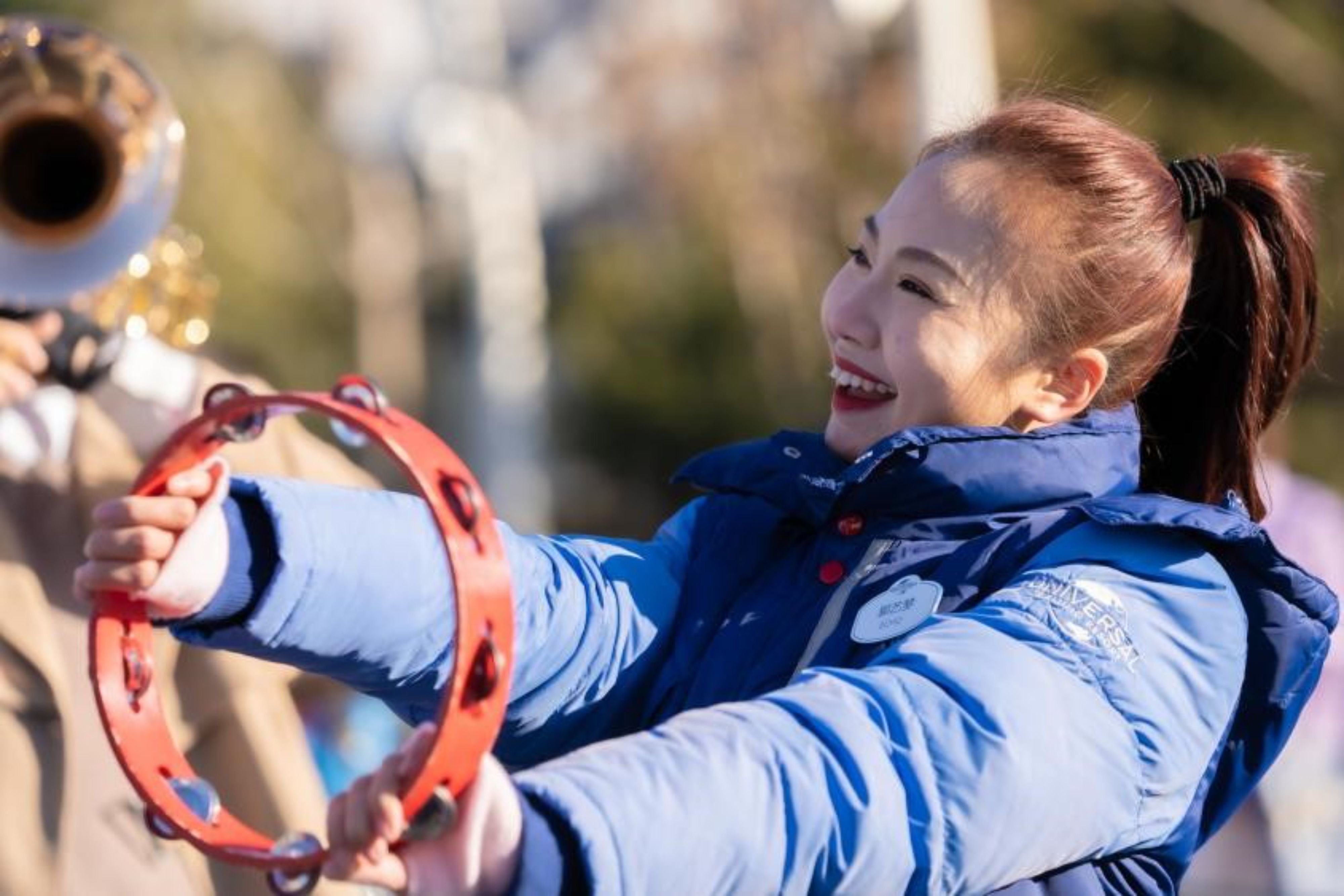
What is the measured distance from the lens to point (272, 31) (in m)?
27.1

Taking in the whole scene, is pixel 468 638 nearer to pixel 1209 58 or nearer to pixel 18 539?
pixel 18 539

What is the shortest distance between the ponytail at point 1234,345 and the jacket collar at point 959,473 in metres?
0.26


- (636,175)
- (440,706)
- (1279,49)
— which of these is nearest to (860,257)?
(440,706)

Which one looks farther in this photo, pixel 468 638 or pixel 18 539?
pixel 18 539

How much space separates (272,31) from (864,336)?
83.7ft

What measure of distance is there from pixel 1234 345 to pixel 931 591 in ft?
2.32

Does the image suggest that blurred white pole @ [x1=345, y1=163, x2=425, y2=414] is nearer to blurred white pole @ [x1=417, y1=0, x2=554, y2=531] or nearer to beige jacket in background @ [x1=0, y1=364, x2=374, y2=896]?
blurred white pole @ [x1=417, y1=0, x2=554, y2=531]

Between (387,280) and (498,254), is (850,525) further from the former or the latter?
(387,280)

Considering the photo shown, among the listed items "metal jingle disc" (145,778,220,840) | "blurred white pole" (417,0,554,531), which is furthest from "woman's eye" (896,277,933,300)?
"blurred white pole" (417,0,554,531)

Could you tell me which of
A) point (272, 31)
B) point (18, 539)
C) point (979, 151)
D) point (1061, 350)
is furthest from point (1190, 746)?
point (272, 31)

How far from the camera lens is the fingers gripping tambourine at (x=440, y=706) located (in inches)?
71.6

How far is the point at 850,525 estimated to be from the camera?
2.53 metres

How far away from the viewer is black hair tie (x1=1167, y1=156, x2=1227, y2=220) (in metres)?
2.80

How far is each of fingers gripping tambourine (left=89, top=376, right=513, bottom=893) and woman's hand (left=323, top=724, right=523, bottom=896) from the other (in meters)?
0.01
